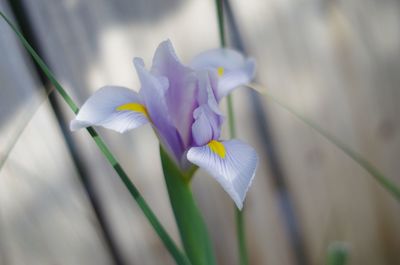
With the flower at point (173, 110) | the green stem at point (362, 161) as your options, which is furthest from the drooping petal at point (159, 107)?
the green stem at point (362, 161)

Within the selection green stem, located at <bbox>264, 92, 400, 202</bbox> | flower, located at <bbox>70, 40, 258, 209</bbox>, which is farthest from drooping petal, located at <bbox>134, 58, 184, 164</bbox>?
green stem, located at <bbox>264, 92, 400, 202</bbox>

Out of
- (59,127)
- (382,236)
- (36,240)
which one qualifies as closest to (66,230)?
(36,240)

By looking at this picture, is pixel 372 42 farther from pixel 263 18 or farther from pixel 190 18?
pixel 190 18

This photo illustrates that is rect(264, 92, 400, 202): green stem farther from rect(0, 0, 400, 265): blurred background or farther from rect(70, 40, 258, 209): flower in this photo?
rect(0, 0, 400, 265): blurred background

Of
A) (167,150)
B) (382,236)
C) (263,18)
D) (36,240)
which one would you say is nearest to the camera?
(167,150)

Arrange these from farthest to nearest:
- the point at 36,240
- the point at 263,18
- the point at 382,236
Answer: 1. the point at 382,236
2. the point at 263,18
3. the point at 36,240

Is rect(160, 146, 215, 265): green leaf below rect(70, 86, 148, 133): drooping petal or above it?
below

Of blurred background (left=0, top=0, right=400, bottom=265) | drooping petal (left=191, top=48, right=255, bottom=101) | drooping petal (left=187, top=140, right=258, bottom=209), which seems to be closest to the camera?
drooping petal (left=187, top=140, right=258, bottom=209)
